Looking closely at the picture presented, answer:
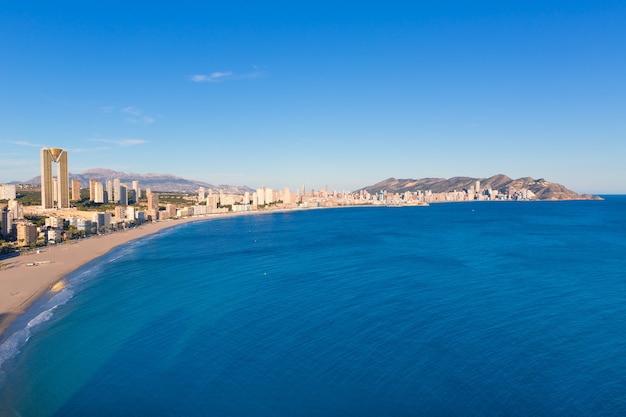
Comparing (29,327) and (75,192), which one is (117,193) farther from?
(29,327)

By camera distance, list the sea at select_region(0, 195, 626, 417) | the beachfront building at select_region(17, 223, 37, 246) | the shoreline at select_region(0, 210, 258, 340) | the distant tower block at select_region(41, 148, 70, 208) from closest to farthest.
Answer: the sea at select_region(0, 195, 626, 417), the shoreline at select_region(0, 210, 258, 340), the beachfront building at select_region(17, 223, 37, 246), the distant tower block at select_region(41, 148, 70, 208)

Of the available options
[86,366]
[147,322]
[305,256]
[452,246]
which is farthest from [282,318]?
[452,246]

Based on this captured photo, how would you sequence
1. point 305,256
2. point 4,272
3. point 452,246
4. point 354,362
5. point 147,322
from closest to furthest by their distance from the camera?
point 354,362, point 147,322, point 4,272, point 305,256, point 452,246

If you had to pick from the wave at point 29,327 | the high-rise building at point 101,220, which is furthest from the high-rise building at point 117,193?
the wave at point 29,327

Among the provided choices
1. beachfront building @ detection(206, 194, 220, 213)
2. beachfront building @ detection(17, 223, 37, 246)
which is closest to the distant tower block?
beachfront building @ detection(17, 223, 37, 246)

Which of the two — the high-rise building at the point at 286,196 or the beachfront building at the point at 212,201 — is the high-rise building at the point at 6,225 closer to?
the beachfront building at the point at 212,201

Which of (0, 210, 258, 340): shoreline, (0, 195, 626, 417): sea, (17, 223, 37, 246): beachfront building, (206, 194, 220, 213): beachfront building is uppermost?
(206, 194, 220, 213): beachfront building

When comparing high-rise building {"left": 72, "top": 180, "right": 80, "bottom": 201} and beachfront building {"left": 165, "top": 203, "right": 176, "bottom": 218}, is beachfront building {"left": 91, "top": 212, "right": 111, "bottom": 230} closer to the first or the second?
beachfront building {"left": 165, "top": 203, "right": 176, "bottom": 218}

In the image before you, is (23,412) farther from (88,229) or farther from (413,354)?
(88,229)
